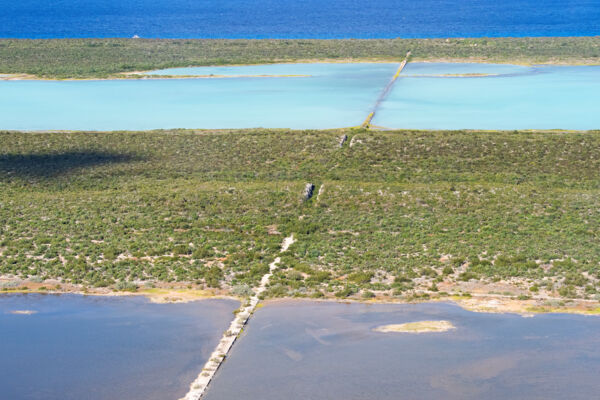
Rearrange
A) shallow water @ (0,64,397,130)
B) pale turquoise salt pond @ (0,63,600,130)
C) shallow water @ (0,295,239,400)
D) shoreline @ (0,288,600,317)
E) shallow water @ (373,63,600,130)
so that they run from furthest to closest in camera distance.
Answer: shallow water @ (0,64,397,130), pale turquoise salt pond @ (0,63,600,130), shallow water @ (373,63,600,130), shoreline @ (0,288,600,317), shallow water @ (0,295,239,400)

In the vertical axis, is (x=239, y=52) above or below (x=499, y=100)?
above

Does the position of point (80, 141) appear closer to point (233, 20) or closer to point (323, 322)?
point (323, 322)

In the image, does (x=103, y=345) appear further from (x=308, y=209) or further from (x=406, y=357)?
(x=308, y=209)

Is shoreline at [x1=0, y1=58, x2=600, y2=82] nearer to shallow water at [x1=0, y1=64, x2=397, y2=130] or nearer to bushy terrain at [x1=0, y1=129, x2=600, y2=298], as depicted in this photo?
shallow water at [x1=0, y1=64, x2=397, y2=130]

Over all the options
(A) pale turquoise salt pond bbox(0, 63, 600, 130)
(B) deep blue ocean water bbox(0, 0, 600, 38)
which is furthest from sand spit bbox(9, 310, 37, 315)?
(B) deep blue ocean water bbox(0, 0, 600, 38)

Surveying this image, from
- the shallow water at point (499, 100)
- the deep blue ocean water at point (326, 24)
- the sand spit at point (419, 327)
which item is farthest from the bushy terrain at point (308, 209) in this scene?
the deep blue ocean water at point (326, 24)

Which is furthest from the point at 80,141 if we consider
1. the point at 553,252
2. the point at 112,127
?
the point at 553,252

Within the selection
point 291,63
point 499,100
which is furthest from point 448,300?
point 291,63
